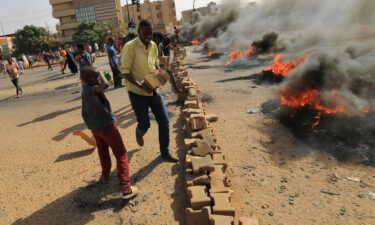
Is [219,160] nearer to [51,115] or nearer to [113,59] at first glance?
[51,115]

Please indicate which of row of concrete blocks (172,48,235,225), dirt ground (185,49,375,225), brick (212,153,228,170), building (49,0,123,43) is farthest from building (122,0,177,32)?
brick (212,153,228,170)

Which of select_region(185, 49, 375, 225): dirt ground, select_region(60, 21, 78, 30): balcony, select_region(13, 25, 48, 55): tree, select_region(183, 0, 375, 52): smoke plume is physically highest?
select_region(60, 21, 78, 30): balcony

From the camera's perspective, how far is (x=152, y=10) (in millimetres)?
75375

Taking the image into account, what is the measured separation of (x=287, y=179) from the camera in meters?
3.30

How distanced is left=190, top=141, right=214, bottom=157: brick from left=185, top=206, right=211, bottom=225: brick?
106cm

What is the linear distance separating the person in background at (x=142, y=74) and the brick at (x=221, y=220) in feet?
4.96

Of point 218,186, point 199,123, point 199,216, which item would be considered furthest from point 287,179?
point 199,123

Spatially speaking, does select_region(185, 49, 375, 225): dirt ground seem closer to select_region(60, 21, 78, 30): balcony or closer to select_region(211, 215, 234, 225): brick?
select_region(211, 215, 234, 225): brick

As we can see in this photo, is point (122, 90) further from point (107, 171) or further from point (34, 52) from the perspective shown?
point (34, 52)

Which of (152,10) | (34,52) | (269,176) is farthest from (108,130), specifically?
(152,10)

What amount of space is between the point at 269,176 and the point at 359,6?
14686mm

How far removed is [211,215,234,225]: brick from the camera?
2.36 metres

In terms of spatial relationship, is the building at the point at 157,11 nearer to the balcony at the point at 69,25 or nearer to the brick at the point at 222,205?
the balcony at the point at 69,25

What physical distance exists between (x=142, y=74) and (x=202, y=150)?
131 cm
